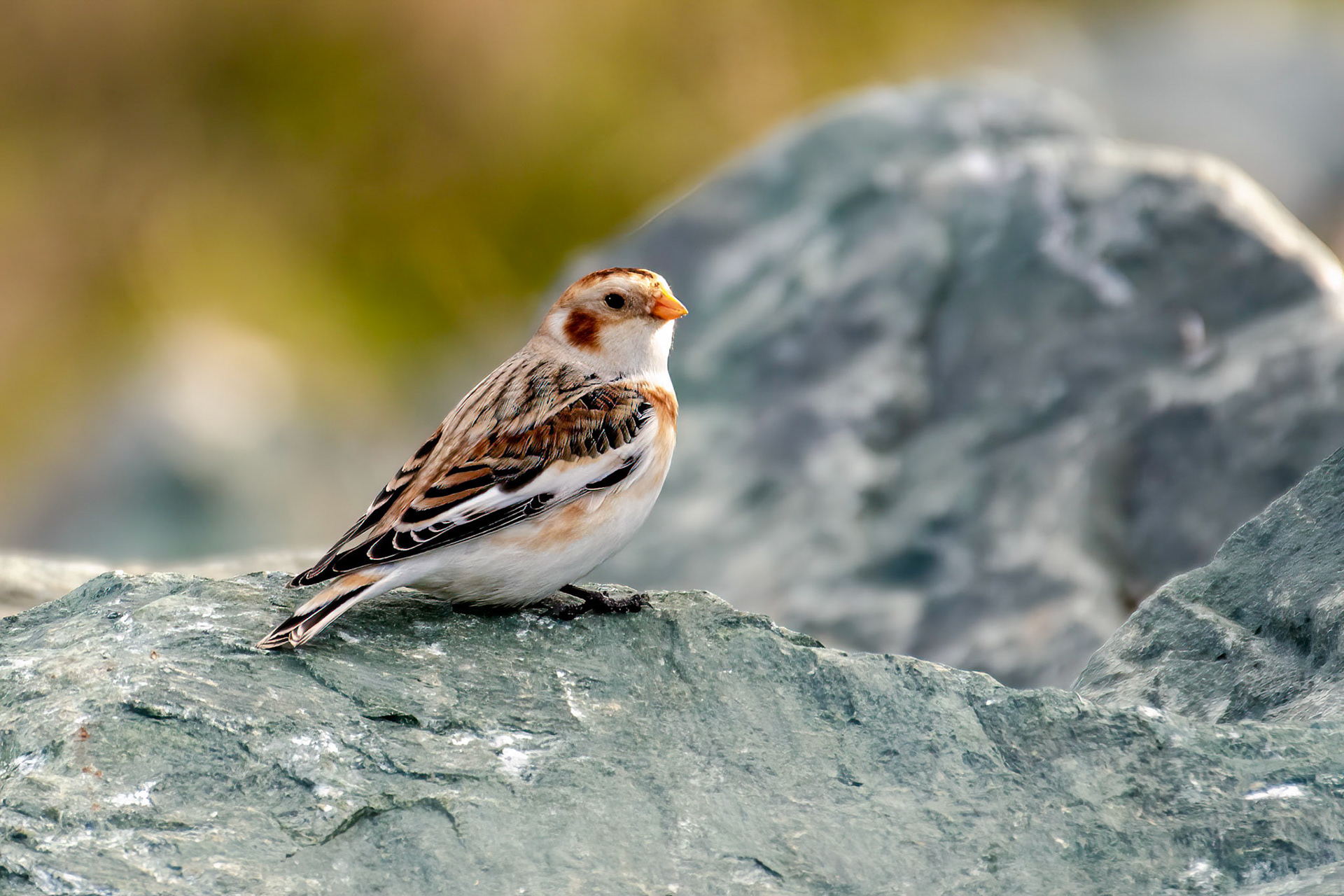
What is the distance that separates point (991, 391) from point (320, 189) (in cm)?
810

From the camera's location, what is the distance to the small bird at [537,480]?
4211 mm

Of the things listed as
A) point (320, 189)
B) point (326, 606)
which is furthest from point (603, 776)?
point (320, 189)

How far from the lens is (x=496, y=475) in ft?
14.6

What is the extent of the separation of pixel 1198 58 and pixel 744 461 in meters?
10.2

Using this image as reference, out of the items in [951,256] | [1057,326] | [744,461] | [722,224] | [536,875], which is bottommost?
[536,875]

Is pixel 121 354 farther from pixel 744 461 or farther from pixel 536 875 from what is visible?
pixel 536 875

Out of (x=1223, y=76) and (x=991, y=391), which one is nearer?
(x=991, y=391)

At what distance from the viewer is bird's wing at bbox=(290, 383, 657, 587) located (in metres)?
4.21

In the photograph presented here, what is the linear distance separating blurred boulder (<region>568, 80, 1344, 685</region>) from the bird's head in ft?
7.17

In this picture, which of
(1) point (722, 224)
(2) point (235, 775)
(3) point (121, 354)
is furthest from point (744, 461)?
(3) point (121, 354)

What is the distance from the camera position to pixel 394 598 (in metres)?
4.75

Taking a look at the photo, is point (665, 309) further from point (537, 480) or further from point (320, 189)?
point (320, 189)

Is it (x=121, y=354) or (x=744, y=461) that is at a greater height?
(x=121, y=354)

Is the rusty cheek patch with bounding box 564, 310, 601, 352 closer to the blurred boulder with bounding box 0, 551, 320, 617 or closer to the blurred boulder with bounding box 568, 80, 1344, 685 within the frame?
the blurred boulder with bounding box 0, 551, 320, 617
